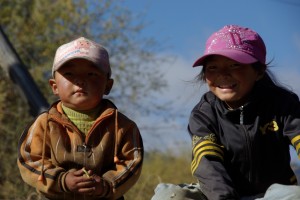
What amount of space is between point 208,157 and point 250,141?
277 mm

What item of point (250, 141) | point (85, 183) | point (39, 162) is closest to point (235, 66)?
point (250, 141)

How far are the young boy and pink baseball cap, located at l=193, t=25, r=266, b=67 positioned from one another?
0.67 m

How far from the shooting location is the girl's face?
15.5 feet

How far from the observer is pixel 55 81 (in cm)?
464

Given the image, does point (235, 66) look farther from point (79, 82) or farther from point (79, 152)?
point (79, 152)

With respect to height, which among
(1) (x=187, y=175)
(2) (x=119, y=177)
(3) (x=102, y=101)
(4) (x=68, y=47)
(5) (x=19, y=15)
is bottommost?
(1) (x=187, y=175)

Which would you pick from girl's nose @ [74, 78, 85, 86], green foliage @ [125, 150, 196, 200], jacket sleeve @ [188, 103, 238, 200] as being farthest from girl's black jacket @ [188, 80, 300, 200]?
green foliage @ [125, 150, 196, 200]

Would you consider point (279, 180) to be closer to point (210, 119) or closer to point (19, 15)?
point (210, 119)

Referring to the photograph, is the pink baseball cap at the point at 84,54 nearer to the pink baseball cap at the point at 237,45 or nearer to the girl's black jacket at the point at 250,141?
the pink baseball cap at the point at 237,45

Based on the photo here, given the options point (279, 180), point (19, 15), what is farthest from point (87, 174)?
point (19, 15)

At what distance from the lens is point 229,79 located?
4715 mm

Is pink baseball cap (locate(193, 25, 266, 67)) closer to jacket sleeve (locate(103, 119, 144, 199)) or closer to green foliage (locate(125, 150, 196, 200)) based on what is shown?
jacket sleeve (locate(103, 119, 144, 199))

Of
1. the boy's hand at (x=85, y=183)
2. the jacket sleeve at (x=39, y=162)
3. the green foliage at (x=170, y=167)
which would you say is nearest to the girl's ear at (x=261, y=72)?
the boy's hand at (x=85, y=183)

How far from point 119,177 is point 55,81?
0.71 meters
